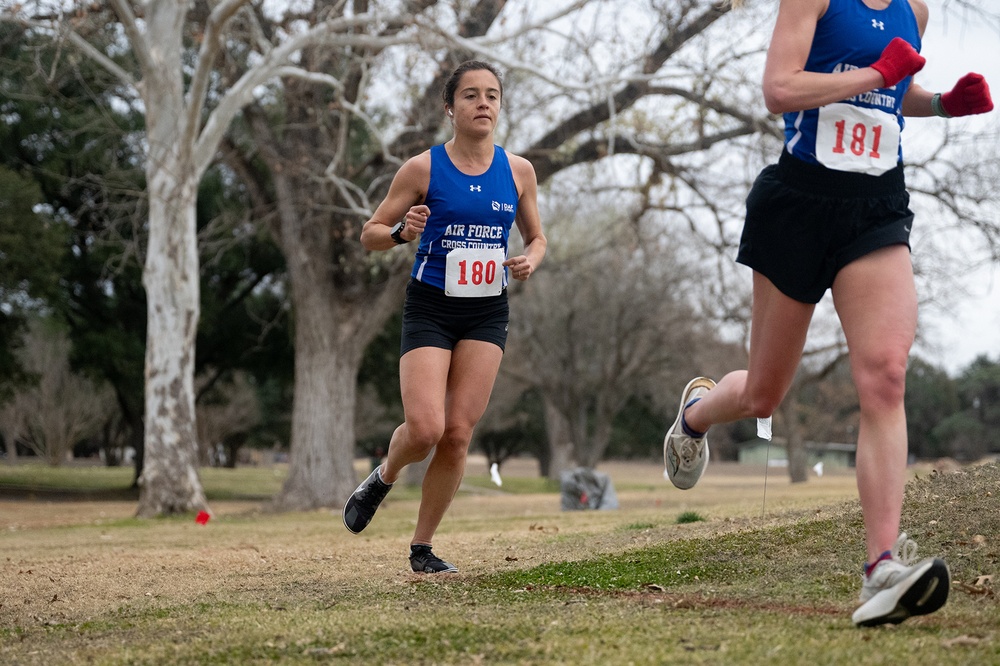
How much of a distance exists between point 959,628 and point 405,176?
126 inches

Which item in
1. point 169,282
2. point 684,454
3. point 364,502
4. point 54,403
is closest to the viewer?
point 684,454

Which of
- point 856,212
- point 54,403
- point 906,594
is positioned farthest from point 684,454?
point 54,403

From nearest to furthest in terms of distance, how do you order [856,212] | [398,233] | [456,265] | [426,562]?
1. [856,212]
2. [398,233]
3. [456,265]
4. [426,562]

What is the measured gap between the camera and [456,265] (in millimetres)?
5293

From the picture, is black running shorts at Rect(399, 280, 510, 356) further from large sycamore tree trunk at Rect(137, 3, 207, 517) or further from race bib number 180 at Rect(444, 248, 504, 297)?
large sycamore tree trunk at Rect(137, 3, 207, 517)

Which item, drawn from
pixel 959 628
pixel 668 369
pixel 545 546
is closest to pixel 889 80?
pixel 959 628

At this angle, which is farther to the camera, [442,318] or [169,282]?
[169,282]

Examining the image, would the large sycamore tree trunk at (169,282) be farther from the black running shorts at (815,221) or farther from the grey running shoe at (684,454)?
the black running shorts at (815,221)

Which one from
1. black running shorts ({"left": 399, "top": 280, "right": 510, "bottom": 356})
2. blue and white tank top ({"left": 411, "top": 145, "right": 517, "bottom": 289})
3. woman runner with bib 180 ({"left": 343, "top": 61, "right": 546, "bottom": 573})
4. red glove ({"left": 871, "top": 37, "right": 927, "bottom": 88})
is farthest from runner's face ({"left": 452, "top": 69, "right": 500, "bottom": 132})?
red glove ({"left": 871, "top": 37, "right": 927, "bottom": 88})

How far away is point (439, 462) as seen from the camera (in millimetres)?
5668

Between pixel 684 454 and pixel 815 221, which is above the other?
pixel 815 221

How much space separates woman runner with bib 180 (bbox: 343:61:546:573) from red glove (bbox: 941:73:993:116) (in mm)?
1950

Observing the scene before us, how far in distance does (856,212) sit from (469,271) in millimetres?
2023

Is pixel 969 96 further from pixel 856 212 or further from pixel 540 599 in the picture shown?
pixel 540 599
